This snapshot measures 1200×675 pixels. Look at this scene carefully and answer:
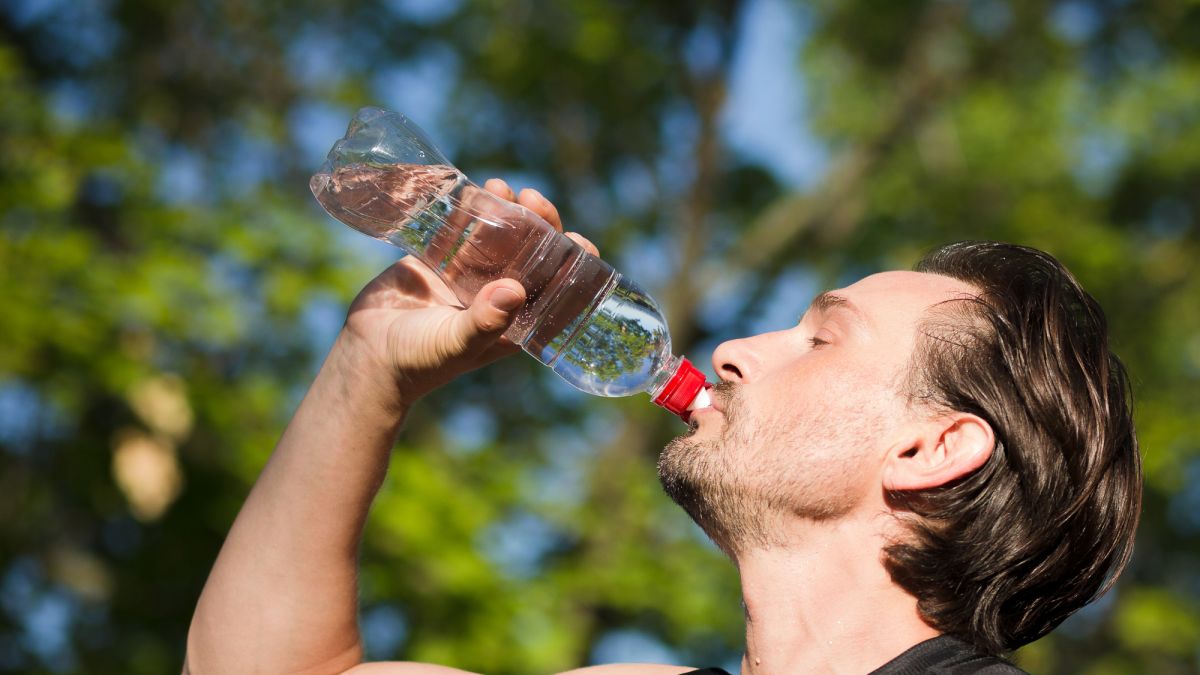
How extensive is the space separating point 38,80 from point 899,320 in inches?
283

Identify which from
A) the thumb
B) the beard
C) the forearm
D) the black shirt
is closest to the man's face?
the beard

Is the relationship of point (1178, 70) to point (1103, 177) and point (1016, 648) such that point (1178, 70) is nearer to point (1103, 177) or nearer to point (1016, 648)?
point (1103, 177)

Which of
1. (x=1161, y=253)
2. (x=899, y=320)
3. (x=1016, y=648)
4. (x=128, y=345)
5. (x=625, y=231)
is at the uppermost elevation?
(x=1161, y=253)

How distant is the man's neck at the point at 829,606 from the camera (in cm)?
214

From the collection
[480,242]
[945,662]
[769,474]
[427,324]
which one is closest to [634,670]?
[769,474]

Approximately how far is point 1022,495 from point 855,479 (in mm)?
285

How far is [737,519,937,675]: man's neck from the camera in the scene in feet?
7.02

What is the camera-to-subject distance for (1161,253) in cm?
1104

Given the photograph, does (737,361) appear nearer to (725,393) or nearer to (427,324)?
(725,393)

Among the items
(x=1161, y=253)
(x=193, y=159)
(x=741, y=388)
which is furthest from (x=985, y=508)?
(x=1161, y=253)

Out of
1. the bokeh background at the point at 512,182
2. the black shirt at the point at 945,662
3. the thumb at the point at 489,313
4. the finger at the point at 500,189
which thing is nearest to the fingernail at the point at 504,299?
the thumb at the point at 489,313

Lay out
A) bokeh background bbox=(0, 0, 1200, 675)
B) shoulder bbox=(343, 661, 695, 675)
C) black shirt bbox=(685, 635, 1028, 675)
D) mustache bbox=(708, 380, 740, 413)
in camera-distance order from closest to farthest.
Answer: black shirt bbox=(685, 635, 1028, 675) < mustache bbox=(708, 380, 740, 413) < shoulder bbox=(343, 661, 695, 675) < bokeh background bbox=(0, 0, 1200, 675)

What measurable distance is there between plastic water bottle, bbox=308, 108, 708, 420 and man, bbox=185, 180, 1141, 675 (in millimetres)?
125

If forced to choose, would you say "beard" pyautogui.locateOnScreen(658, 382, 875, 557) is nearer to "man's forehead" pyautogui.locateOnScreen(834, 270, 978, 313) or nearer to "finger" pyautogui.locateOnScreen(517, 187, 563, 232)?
→ "man's forehead" pyautogui.locateOnScreen(834, 270, 978, 313)
